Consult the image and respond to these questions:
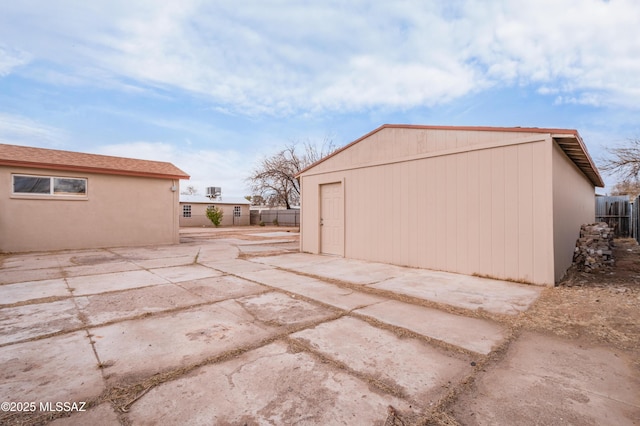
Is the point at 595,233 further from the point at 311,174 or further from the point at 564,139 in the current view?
the point at 311,174

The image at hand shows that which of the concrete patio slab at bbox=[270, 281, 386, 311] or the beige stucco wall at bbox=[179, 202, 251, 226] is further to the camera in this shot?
the beige stucco wall at bbox=[179, 202, 251, 226]

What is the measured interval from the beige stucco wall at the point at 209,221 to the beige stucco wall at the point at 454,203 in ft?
78.2

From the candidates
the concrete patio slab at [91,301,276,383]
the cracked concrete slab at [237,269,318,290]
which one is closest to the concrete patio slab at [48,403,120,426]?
the concrete patio slab at [91,301,276,383]

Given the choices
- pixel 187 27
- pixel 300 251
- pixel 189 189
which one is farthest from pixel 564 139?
pixel 189 189

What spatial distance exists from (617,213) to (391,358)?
58.7 feet

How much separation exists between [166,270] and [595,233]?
10581 millimetres

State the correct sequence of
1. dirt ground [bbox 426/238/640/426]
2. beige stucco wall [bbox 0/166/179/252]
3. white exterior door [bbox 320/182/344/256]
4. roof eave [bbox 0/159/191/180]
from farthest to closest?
beige stucco wall [bbox 0/166/179/252] → roof eave [bbox 0/159/191/180] → white exterior door [bbox 320/182/344/256] → dirt ground [bbox 426/238/640/426]

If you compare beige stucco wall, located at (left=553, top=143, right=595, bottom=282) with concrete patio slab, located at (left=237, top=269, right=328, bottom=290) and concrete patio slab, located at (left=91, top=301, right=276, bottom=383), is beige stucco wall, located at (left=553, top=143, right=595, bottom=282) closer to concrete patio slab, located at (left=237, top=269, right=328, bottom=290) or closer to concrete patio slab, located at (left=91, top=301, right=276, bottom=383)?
concrete patio slab, located at (left=237, top=269, right=328, bottom=290)

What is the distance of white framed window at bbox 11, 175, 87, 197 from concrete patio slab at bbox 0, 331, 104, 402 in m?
9.46

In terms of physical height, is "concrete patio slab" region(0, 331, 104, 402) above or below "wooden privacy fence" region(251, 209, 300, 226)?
below

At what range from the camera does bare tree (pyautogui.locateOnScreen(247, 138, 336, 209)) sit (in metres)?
21.9

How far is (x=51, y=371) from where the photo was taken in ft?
6.66

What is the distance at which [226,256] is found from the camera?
7.95 metres

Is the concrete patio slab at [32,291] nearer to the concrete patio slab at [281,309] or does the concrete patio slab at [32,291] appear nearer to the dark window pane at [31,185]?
the concrete patio slab at [281,309]
